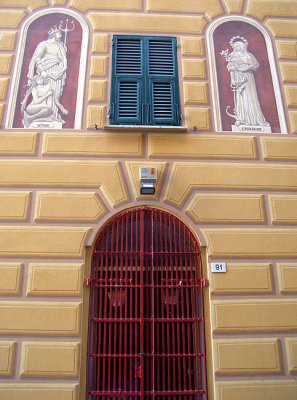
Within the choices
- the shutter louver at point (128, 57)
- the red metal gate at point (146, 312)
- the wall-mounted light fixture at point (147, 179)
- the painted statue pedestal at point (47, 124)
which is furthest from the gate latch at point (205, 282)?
the shutter louver at point (128, 57)

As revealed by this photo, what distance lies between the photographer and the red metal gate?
5738mm

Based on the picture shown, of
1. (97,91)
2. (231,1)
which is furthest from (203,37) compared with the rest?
(97,91)

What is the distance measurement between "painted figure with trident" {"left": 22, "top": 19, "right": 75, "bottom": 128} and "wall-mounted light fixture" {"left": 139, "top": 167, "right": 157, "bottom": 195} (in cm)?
163

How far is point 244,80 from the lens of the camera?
7488mm

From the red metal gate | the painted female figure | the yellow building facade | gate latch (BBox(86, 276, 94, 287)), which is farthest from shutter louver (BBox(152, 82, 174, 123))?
gate latch (BBox(86, 276, 94, 287))

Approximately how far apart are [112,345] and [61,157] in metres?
2.93

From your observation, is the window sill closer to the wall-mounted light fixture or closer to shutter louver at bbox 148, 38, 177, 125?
shutter louver at bbox 148, 38, 177, 125

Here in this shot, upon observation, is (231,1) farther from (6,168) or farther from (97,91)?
(6,168)

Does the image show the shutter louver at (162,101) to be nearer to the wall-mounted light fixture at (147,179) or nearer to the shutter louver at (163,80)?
the shutter louver at (163,80)

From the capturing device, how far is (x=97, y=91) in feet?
23.7

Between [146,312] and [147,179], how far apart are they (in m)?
1.93

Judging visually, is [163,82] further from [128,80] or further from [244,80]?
[244,80]

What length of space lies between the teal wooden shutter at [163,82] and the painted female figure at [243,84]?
93 centimetres

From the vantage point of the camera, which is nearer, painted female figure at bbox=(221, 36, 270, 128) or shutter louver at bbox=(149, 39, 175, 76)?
painted female figure at bbox=(221, 36, 270, 128)
